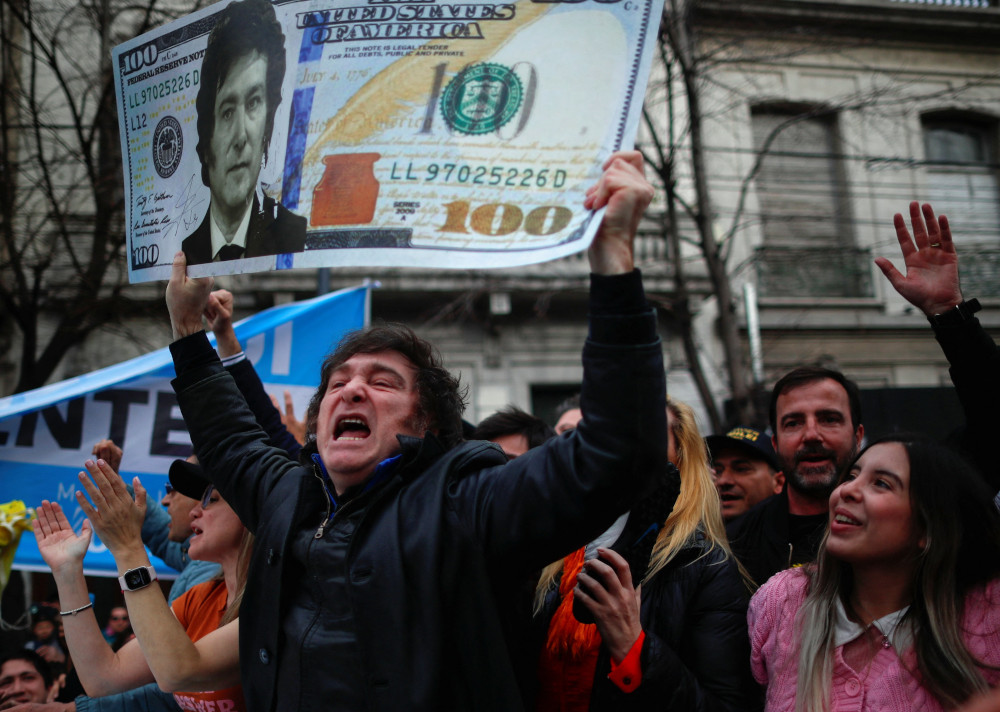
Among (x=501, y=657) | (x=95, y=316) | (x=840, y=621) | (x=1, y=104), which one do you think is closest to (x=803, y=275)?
(x=95, y=316)

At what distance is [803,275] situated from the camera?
11.3 m

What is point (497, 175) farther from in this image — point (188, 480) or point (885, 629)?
point (188, 480)

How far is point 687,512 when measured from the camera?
2.49 metres

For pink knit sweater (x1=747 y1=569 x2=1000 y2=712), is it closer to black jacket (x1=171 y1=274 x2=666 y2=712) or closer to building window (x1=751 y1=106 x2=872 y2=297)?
black jacket (x1=171 y1=274 x2=666 y2=712)

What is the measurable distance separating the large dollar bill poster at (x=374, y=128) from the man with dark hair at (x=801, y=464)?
5.62 feet

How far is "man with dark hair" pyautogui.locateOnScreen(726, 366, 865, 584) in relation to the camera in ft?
9.85

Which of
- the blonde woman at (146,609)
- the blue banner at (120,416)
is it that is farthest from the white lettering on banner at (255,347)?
the blonde woman at (146,609)

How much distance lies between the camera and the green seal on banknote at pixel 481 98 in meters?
1.79

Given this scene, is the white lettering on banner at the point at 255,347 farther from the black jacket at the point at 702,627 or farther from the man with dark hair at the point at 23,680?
the black jacket at the point at 702,627

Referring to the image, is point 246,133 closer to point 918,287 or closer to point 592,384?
point 592,384

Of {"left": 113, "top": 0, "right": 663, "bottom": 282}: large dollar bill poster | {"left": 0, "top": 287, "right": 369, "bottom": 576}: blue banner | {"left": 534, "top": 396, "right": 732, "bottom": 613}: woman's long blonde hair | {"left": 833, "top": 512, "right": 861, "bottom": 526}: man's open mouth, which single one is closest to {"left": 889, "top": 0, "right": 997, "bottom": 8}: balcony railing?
{"left": 0, "top": 287, "right": 369, "bottom": 576}: blue banner

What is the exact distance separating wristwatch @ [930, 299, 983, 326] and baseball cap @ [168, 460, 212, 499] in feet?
7.66

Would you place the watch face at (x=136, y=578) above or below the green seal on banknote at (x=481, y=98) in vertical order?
below

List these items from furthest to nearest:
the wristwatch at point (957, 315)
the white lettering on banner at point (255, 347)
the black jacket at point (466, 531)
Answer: the white lettering on banner at point (255, 347)
the wristwatch at point (957, 315)
the black jacket at point (466, 531)
